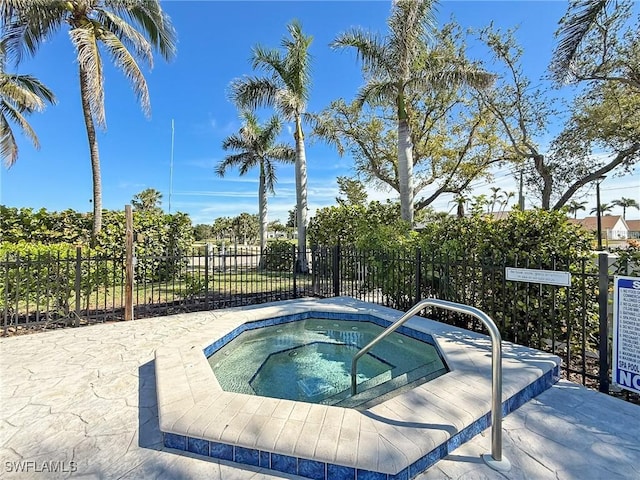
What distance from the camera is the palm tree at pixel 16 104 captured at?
36.3 feet

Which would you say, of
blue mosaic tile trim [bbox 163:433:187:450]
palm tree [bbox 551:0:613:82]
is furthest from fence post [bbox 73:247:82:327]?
palm tree [bbox 551:0:613:82]

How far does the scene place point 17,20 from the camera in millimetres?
8094

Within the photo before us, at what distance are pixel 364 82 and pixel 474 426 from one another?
35.8ft

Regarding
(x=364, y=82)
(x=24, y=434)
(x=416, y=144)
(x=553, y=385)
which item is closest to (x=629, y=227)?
(x=416, y=144)

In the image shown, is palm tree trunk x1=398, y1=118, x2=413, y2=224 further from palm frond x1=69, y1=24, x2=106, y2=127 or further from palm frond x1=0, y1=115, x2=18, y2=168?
palm frond x1=0, y1=115, x2=18, y2=168

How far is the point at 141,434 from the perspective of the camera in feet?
8.25

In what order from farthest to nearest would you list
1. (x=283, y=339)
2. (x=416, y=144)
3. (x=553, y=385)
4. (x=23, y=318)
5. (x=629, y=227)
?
(x=629, y=227) → (x=416, y=144) → (x=23, y=318) → (x=283, y=339) → (x=553, y=385)

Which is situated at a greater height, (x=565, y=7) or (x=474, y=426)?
(x=565, y=7)

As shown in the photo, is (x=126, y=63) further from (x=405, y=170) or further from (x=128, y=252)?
(x=405, y=170)

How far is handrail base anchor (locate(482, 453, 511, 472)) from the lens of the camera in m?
2.05

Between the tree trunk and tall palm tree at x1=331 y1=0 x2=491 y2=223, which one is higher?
tall palm tree at x1=331 y1=0 x2=491 y2=223

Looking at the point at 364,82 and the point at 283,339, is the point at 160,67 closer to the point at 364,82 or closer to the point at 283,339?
A: the point at 364,82

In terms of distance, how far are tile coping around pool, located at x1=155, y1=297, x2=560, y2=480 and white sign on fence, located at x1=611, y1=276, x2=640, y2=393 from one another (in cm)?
57

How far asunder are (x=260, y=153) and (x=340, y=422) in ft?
58.5
